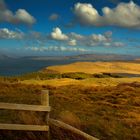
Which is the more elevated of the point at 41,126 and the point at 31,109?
the point at 31,109

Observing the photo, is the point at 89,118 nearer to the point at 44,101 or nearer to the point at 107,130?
the point at 107,130

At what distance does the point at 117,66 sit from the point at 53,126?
356 ft

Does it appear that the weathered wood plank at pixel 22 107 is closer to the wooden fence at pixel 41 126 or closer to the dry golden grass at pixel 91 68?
the wooden fence at pixel 41 126

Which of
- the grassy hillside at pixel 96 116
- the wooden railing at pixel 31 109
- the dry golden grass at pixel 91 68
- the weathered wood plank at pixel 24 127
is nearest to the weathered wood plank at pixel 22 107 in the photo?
the wooden railing at pixel 31 109

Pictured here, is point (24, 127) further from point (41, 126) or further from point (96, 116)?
point (96, 116)

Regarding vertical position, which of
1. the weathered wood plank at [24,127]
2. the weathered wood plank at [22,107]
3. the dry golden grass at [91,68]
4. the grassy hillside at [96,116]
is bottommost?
the dry golden grass at [91,68]

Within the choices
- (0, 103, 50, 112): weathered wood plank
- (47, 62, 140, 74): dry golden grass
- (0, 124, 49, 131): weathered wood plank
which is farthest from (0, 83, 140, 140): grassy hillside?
(47, 62, 140, 74): dry golden grass

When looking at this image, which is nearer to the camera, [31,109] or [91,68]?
[31,109]

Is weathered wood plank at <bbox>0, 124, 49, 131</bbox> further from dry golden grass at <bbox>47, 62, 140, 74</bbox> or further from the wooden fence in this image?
dry golden grass at <bbox>47, 62, 140, 74</bbox>

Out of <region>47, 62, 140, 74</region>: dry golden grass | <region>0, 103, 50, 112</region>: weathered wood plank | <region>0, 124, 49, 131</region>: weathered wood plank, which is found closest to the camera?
<region>0, 103, 50, 112</region>: weathered wood plank

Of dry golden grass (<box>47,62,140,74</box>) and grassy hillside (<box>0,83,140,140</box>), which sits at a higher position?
grassy hillside (<box>0,83,140,140</box>)

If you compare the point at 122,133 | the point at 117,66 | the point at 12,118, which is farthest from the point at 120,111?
the point at 117,66

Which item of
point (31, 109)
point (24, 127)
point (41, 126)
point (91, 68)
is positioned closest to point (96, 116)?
point (41, 126)

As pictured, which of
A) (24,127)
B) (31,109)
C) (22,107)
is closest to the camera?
(22,107)
